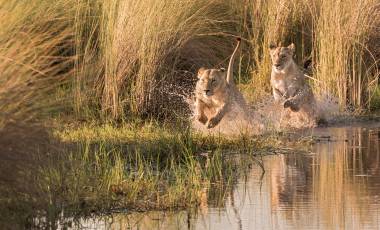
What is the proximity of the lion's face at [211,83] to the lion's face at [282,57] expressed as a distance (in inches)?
56.4

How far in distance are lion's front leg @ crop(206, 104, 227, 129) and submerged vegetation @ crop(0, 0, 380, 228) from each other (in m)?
0.28

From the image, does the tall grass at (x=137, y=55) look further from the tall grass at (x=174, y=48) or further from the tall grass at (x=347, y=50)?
the tall grass at (x=347, y=50)

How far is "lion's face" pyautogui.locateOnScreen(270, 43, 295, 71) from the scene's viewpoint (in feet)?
50.4

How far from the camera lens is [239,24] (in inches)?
692

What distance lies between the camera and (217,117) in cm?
1398

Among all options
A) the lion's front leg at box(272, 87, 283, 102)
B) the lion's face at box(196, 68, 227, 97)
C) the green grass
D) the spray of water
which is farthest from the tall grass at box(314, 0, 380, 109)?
the green grass

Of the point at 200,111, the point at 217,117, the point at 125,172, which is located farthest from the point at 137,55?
the point at 125,172

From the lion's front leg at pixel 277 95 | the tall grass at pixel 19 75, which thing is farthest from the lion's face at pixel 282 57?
the tall grass at pixel 19 75

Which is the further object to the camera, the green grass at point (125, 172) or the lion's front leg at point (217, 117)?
the lion's front leg at point (217, 117)

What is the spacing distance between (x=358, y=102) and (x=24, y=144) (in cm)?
811

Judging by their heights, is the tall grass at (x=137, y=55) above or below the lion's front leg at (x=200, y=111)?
above

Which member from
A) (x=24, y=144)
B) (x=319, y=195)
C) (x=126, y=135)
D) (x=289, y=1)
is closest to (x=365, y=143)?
(x=126, y=135)

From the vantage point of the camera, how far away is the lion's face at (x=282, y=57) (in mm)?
15352

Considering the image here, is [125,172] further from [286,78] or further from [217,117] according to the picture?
[286,78]
